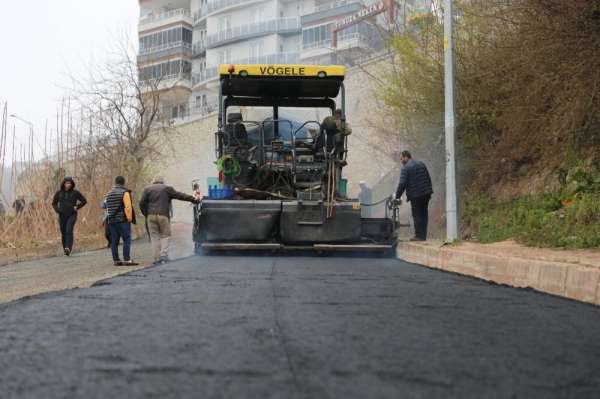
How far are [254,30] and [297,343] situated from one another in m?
50.3

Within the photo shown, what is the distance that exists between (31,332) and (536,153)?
36.6ft

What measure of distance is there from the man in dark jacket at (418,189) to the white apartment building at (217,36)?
35188 millimetres

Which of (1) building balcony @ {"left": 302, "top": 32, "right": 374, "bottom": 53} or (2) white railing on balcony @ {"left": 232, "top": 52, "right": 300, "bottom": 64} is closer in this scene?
(1) building balcony @ {"left": 302, "top": 32, "right": 374, "bottom": 53}

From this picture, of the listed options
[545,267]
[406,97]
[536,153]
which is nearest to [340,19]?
[406,97]

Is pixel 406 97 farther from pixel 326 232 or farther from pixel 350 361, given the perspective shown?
pixel 350 361

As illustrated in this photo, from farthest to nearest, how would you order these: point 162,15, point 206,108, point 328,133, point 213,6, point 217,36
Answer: point 162,15, point 213,6, point 217,36, point 206,108, point 328,133

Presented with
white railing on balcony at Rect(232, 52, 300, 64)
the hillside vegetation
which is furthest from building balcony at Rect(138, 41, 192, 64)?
the hillside vegetation

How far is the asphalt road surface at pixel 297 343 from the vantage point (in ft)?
9.69

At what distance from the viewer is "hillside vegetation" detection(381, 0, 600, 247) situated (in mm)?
9820

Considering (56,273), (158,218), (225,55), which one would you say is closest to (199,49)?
(225,55)

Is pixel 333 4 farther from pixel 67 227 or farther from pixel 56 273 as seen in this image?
pixel 56 273

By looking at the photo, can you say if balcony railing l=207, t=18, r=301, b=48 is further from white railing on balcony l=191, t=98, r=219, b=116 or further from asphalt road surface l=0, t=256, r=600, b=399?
asphalt road surface l=0, t=256, r=600, b=399

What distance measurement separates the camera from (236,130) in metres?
11.7

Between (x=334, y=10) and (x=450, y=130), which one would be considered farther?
(x=334, y=10)
